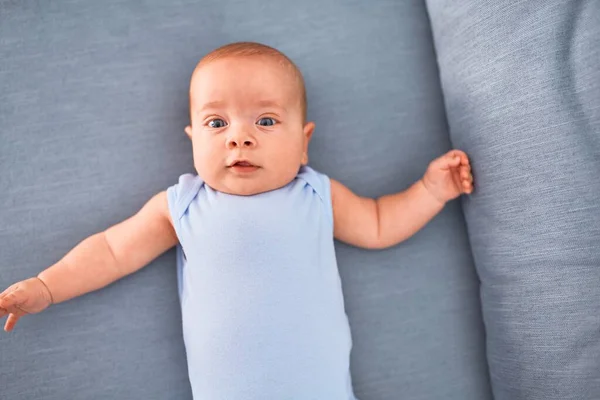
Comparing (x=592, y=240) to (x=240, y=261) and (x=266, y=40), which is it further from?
(x=266, y=40)

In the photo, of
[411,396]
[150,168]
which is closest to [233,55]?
[150,168]

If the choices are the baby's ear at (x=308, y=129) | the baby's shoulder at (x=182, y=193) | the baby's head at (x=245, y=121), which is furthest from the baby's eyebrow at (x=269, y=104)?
the baby's shoulder at (x=182, y=193)

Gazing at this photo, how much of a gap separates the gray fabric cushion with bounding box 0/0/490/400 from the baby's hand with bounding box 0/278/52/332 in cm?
11

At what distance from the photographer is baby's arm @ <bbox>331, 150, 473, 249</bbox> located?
4.31 feet

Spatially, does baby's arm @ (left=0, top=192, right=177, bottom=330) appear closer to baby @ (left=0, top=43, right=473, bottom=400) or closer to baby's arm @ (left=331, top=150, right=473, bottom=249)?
baby @ (left=0, top=43, right=473, bottom=400)

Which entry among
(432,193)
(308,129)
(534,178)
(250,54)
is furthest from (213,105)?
(534,178)

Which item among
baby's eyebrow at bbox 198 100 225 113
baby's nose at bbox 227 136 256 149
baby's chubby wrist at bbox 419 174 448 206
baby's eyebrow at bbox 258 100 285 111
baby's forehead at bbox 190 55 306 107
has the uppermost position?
baby's forehead at bbox 190 55 306 107

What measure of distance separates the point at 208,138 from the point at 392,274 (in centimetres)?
61

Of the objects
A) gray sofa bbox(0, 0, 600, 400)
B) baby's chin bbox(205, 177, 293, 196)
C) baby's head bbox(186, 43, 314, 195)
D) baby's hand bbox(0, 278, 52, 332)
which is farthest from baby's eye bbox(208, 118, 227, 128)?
baby's hand bbox(0, 278, 52, 332)

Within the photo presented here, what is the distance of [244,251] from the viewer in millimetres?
1177

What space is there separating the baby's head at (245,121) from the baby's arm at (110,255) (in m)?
0.17

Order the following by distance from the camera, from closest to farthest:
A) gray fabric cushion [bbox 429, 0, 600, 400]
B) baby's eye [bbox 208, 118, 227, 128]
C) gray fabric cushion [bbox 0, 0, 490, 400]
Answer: gray fabric cushion [bbox 429, 0, 600, 400] → baby's eye [bbox 208, 118, 227, 128] → gray fabric cushion [bbox 0, 0, 490, 400]

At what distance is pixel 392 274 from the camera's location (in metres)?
1.40

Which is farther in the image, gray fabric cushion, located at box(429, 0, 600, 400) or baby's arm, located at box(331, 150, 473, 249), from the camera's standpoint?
baby's arm, located at box(331, 150, 473, 249)
